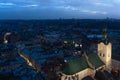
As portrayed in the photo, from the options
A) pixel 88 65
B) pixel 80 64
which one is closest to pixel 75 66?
pixel 80 64

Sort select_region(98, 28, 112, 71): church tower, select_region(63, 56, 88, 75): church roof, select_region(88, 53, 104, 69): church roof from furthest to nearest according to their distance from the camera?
select_region(98, 28, 112, 71): church tower < select_region(88, 53, 104, 69): church roof < select_region(63, 56, 88, 75): church roof

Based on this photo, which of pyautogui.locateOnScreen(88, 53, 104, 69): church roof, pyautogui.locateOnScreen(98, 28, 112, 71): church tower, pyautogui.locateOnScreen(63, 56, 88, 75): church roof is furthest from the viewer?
pyautogui.locateOnScreen(98, 28, 112, 71): church tower

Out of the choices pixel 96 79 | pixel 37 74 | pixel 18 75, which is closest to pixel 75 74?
pixel 96 79

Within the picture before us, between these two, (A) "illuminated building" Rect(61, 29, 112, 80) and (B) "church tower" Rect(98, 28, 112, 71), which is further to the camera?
(B) "church tower" Rect(98, 28, 112, 71)

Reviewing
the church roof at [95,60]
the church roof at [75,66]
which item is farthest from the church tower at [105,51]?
the church roof at [75,66]

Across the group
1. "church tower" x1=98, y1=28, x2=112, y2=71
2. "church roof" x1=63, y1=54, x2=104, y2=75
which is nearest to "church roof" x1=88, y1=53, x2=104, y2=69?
"church roof" x1=63, y1=54, x2=104, y2=75

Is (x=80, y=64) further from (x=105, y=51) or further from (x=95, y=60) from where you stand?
(x=105, y=51)

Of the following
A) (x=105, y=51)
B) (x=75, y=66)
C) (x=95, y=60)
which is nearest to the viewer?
(x=75, y=66)

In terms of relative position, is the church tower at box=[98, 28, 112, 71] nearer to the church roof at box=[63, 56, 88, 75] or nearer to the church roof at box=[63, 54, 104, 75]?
the church roof at box=[63, 54, 104, 75]
